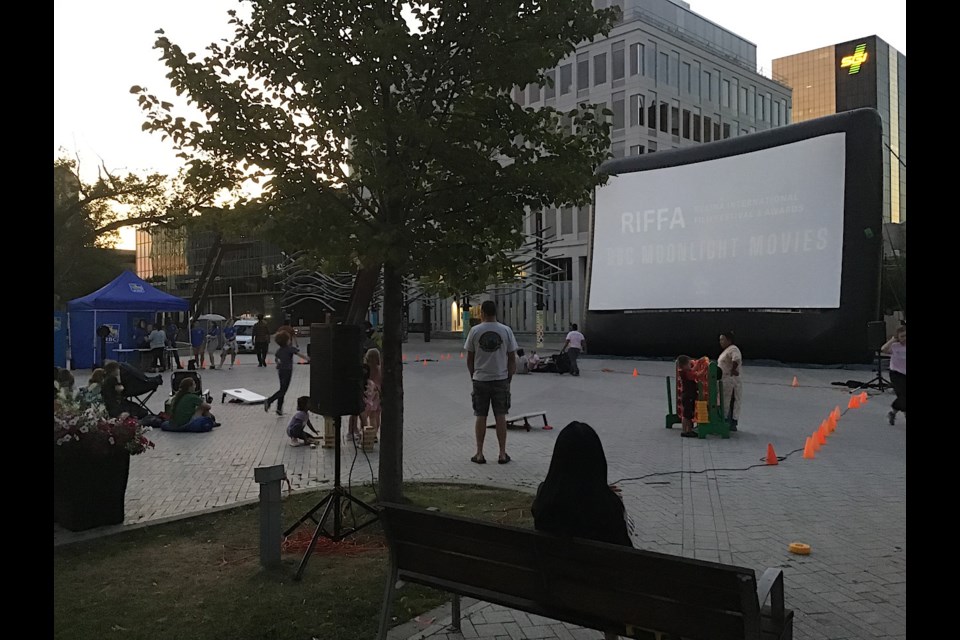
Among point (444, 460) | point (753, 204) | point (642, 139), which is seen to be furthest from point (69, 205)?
point (642, 139)

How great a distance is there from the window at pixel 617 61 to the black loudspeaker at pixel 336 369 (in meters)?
50.6

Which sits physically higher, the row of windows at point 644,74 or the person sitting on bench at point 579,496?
the row of windows at point 644,74

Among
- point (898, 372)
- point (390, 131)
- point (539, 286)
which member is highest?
point (539, 286)

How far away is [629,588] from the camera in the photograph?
2.96 metres

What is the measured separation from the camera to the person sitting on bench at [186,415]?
11.6 metres

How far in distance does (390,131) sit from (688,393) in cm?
709

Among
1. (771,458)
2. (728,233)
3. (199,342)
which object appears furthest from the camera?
(199,342)

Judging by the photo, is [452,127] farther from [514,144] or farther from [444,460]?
[444,460]

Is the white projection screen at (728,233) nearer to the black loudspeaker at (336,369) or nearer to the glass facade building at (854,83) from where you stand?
the black loudspeaker at (336,369)

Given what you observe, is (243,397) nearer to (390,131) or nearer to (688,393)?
(688,393)

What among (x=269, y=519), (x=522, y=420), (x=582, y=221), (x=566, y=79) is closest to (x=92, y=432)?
(x=269, y=519)

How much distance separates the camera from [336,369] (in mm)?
5359

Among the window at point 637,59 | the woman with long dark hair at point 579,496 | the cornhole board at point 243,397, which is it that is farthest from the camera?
the window at point 637,59

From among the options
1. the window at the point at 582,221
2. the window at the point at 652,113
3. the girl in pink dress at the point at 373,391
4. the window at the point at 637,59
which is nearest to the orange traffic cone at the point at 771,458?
the girl in pink dress at the point at 373,391
